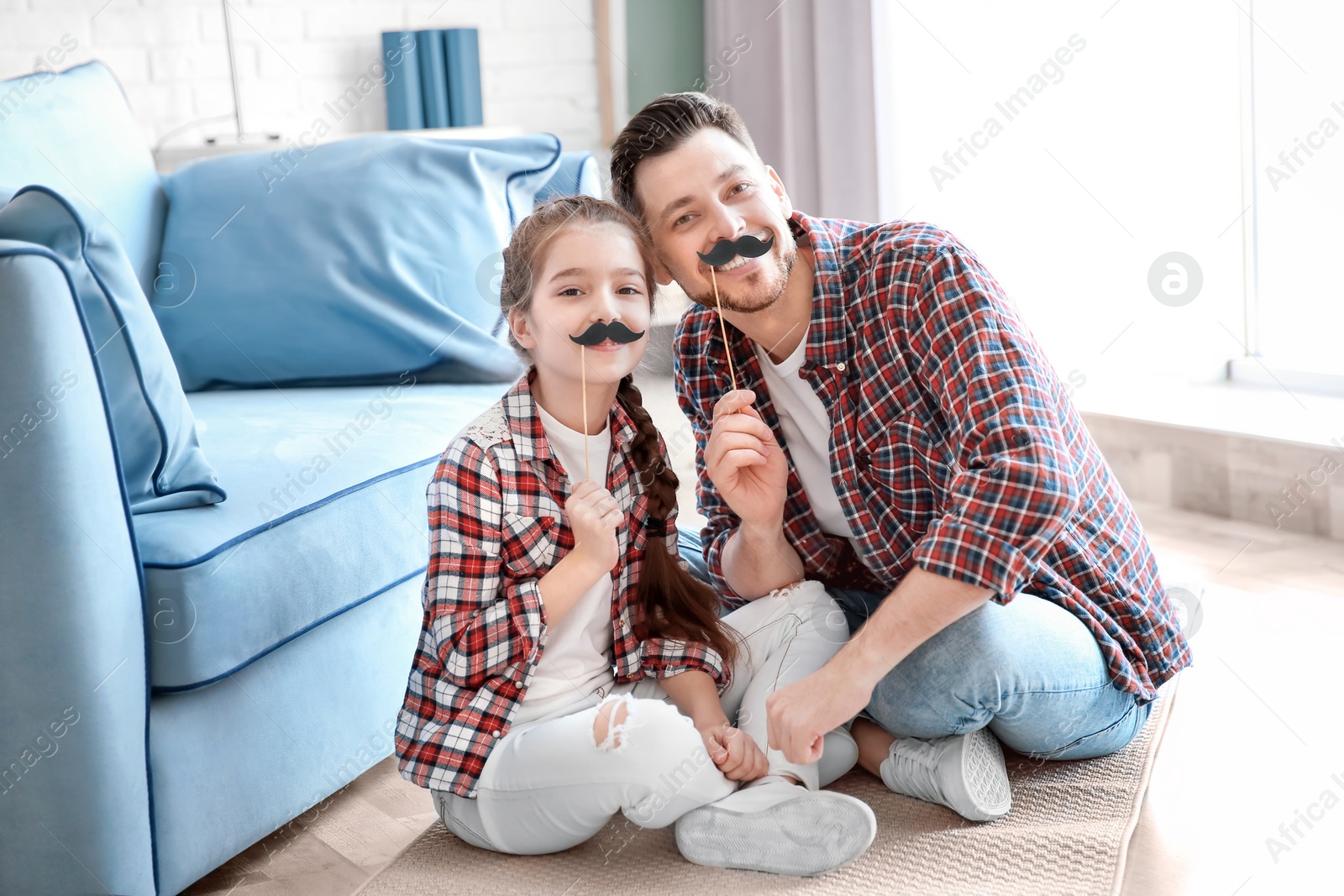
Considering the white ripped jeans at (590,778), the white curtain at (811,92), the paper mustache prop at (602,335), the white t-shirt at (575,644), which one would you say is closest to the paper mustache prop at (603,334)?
the paper mustache prop at (602,335)

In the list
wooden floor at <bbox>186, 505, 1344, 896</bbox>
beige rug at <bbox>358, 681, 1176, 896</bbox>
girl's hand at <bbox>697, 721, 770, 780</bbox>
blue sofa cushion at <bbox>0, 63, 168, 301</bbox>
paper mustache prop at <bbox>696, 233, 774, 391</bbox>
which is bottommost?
wooden floor at <bbox>186, 505, 1344, 896</bbox>

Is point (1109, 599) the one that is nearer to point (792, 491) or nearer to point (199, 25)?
point (792, 491)

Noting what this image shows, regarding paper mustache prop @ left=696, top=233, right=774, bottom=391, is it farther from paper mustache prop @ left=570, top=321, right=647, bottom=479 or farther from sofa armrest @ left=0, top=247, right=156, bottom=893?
sofa armrest @ left=0, top=247, right=156, bottom=893

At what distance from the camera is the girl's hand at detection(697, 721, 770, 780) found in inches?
46.5

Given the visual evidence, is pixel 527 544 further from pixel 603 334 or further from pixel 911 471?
pixel 911 471

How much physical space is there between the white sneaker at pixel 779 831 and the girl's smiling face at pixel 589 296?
0.45 m

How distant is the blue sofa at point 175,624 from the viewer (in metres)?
1.05

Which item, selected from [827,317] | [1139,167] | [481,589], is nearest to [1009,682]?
[827,317]

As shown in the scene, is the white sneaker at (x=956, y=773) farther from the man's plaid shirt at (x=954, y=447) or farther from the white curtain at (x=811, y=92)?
the white curtain at (x=811, y=92)

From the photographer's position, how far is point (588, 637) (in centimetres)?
126

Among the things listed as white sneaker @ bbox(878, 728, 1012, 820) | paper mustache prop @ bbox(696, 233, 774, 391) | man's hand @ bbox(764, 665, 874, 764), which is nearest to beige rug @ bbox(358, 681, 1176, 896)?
white sneaker @ bbox(878, 728, 1012, 820)

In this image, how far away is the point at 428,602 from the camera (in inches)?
46.6

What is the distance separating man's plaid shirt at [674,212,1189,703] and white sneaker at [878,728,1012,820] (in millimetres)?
160

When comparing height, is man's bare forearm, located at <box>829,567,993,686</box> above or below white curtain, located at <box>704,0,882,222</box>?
below
